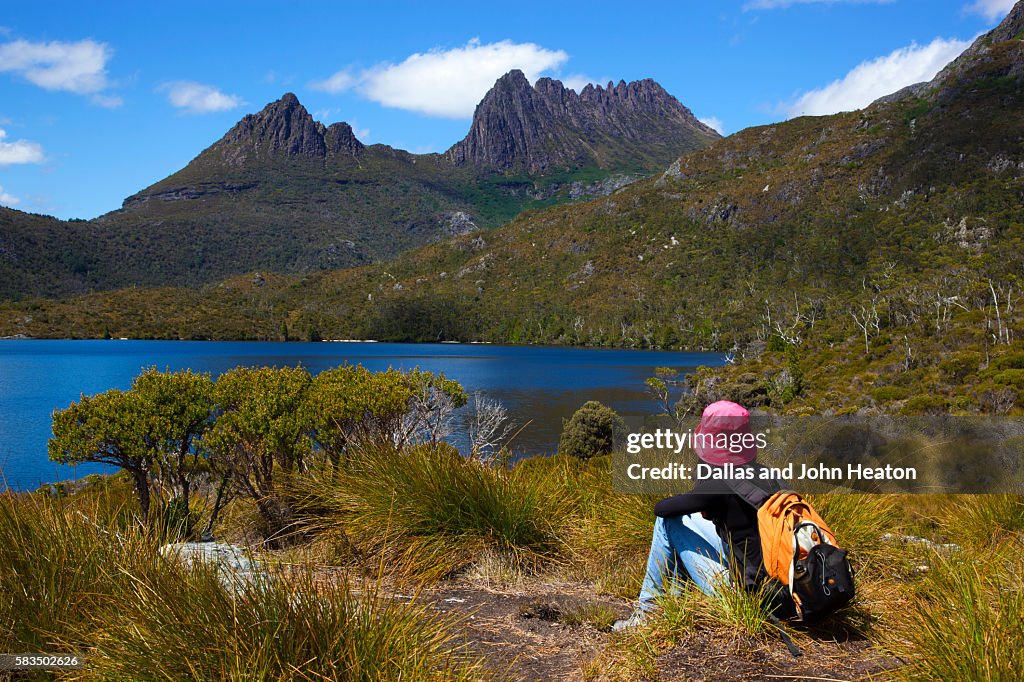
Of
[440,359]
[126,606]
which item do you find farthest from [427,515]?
[440,359]

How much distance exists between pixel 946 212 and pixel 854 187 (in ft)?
133

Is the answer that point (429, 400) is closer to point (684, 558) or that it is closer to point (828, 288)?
point (684, 558)

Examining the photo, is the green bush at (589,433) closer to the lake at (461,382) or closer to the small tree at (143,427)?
the lake at (461,382)

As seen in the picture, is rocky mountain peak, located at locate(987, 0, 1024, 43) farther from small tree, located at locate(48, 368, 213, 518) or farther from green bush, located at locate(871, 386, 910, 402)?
small tree, located at locate(48, 368, 213, 518)

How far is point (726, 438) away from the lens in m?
3.40

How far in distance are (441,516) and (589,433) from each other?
26885 mm

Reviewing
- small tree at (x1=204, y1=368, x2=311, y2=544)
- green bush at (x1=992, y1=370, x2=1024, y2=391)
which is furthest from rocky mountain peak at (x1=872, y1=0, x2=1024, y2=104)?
small tree at (x1=204, y1=368, x2=311, y2=544)

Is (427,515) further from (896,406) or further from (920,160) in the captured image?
(920,160)

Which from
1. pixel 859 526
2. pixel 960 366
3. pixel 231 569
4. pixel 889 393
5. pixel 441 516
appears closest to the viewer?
pixel 231 569

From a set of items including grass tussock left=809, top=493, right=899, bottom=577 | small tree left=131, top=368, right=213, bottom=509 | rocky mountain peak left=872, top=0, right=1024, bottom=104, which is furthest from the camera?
rocky mountain peak left=872, top=0, right=1024, bottom=104

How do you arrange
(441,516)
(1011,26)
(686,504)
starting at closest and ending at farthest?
(686,504) < (441,516) < (1011,26)

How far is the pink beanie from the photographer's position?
3.40m

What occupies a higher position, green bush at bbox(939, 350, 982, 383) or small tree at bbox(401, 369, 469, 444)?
small tree at bbox(401, 369, 469, 444)

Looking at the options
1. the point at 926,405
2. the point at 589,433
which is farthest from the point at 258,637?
the point at 926,405
